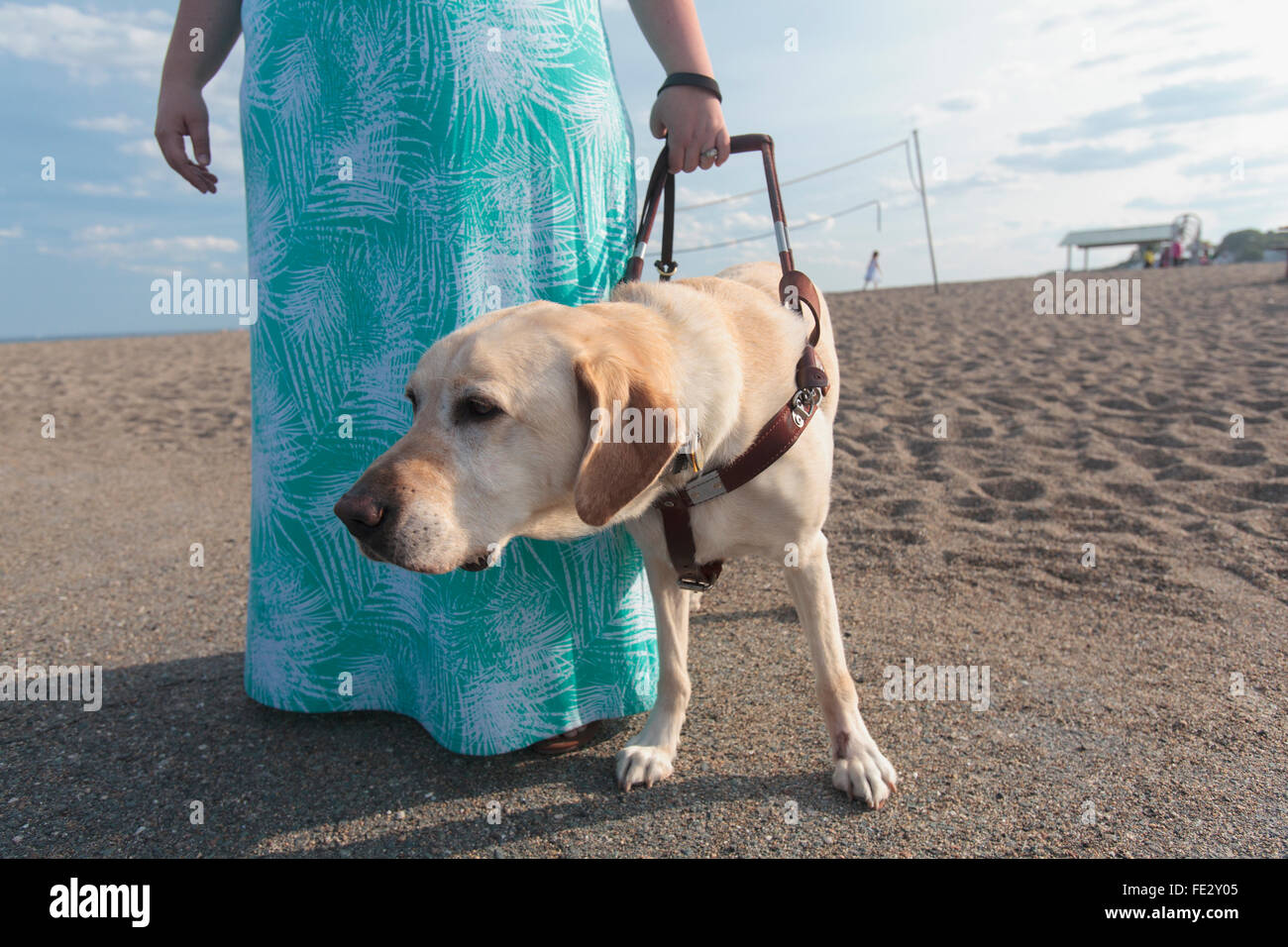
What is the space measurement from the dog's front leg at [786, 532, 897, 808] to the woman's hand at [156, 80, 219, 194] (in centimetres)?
207

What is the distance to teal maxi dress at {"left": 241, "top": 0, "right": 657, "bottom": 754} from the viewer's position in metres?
1.95

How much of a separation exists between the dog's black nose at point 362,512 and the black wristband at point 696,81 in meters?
1.38

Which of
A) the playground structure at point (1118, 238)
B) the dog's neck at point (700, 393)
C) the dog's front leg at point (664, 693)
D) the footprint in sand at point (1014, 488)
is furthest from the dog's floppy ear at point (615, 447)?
the playground structure at point (1118, 238)

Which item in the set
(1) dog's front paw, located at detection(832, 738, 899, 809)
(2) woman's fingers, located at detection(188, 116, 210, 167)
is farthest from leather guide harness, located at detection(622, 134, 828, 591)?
(2) woman's fingers, located at detection(188, 116, 210, 167)

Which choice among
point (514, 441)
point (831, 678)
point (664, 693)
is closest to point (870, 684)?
point (831, 678)

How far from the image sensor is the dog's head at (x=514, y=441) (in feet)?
5.13

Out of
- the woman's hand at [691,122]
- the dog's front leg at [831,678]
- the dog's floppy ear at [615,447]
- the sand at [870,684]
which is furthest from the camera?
the woman's hand at [691,122]

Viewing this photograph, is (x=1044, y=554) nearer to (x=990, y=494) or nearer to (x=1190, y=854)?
(x=990, y=494)

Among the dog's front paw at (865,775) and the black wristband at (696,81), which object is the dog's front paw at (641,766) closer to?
the dog's front paw at (865,775)

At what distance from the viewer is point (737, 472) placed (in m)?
1.83

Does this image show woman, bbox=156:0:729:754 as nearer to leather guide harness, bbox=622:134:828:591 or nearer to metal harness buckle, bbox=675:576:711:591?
leather guide harness, bbox=622:134:828:591

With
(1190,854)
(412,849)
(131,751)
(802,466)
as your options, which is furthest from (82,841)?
(1190,854)

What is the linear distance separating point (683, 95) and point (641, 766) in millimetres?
1787

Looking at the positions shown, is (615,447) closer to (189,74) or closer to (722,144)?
(722,144)
